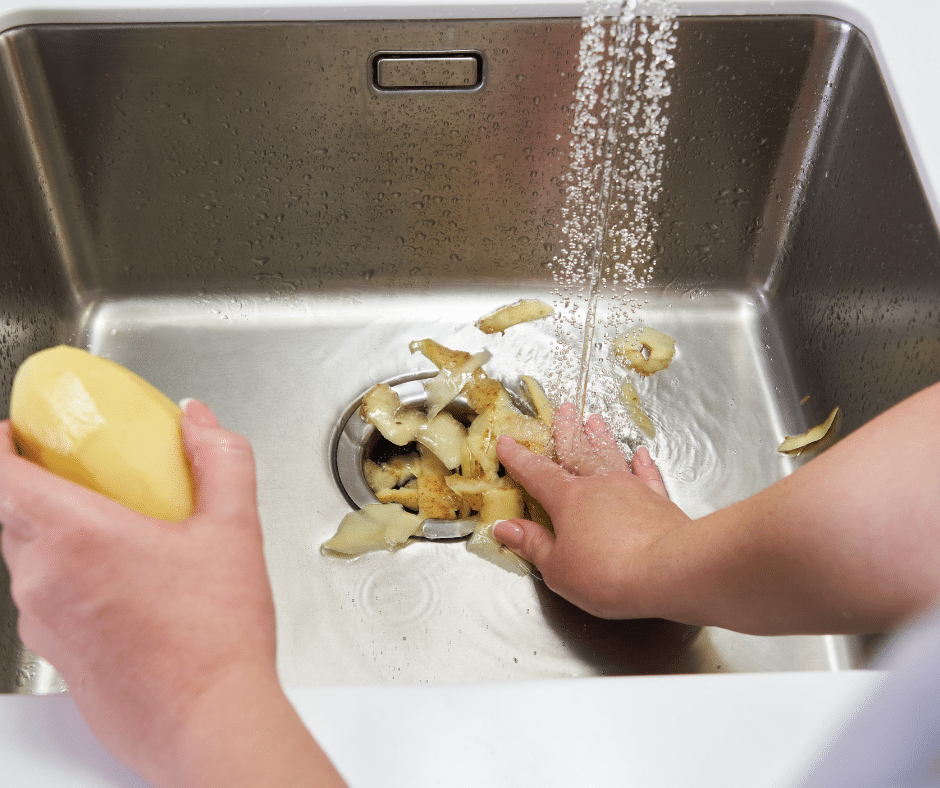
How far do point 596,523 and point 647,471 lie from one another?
136 mm

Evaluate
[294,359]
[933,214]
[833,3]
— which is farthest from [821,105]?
[294,359]

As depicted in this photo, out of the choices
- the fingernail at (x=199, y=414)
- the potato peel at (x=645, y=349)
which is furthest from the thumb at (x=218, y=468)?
the potato peel at (x=645, y=349)

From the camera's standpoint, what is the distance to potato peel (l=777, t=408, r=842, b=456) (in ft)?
2.47

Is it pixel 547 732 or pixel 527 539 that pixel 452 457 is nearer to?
pixel 527 539

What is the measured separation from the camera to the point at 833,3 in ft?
2.32

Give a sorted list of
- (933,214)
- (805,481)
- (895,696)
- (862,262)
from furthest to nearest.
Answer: (862,262) → (933,214) → (805,481) → (895,696)

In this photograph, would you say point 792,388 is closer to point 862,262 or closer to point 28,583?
point 862,262

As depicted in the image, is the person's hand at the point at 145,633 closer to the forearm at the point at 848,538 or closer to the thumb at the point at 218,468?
the thumb at the point at 218,468

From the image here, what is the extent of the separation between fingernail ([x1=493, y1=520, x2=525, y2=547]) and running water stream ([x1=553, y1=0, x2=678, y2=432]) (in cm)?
15

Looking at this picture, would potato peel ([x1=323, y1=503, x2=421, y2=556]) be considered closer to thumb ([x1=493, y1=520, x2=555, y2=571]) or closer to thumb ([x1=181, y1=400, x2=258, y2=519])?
thumb ([x1=493, y1=520, x2=555, y2=571])

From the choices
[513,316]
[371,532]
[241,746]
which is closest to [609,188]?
[513,316]

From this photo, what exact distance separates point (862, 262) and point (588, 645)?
1.34ft

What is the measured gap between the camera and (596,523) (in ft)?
2.09

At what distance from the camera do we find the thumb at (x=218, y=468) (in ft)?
1.23
